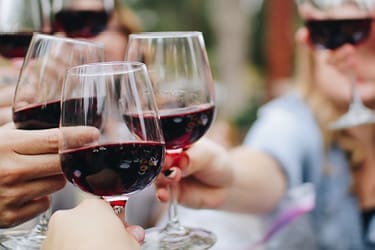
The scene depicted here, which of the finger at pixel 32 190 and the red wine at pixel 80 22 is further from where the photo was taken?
the red wine at pixel 80 22

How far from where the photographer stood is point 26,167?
1.03 m

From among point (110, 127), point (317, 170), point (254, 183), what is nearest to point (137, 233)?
point (110, 127)

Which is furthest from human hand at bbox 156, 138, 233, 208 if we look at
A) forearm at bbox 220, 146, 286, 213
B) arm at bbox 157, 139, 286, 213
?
forearm at bbox 220, 146, 286, 213

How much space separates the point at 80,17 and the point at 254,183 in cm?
57

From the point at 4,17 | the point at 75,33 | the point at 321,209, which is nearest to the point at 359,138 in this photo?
the point at 321,209

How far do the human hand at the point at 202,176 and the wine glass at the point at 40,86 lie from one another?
0.23 meters

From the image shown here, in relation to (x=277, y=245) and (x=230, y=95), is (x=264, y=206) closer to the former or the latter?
(x=277, y=245)

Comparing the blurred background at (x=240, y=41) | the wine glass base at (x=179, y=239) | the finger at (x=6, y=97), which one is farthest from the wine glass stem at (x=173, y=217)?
the blurred background at (x=240, y=41)

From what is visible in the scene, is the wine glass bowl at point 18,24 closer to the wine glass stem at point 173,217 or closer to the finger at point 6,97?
the finger at point 6,97

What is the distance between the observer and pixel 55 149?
1024 millimetres

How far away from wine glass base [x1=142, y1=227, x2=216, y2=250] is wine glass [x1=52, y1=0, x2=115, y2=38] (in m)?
0.59

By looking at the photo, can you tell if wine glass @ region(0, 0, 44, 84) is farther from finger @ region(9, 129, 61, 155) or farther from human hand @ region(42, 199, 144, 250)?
human hand @ region(42, 199, 144, 250)

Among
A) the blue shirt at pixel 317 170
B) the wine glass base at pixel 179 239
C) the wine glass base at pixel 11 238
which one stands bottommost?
the blue shirt at pixel 317 170

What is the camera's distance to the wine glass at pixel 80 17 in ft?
5.28
